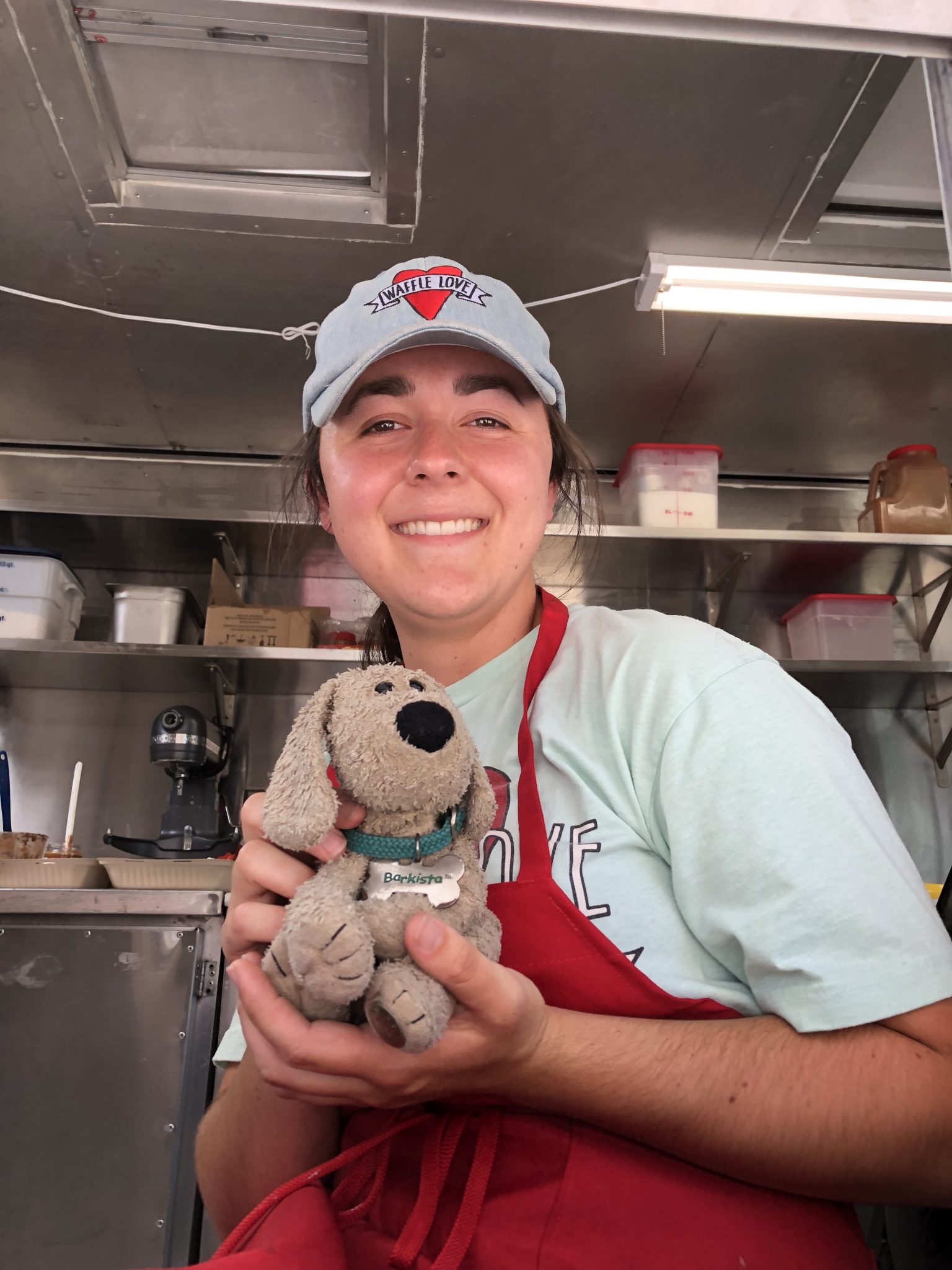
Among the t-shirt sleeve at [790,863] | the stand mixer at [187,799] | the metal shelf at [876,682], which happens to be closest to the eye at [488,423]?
the t-shirt sleeve at [790,863]

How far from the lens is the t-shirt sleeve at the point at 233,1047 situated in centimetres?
103

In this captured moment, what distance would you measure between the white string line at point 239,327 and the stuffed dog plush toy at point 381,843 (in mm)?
1967

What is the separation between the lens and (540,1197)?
72cm

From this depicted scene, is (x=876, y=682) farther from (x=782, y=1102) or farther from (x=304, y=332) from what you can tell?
(x=782, y=1102)

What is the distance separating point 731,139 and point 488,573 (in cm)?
163

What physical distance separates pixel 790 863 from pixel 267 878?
0.41 metres

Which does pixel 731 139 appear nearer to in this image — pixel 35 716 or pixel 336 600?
pixel 336 600

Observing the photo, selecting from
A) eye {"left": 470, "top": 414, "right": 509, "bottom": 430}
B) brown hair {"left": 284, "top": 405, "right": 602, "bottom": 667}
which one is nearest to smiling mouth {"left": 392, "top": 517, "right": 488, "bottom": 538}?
eye {"left": 470, "top": 414, "right": 509, "bottom": 430}

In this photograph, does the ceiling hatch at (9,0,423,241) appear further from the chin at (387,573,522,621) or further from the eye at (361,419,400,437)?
the chin at (387,573,522,621)

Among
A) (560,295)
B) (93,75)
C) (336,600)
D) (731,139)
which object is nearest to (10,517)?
(336,600)

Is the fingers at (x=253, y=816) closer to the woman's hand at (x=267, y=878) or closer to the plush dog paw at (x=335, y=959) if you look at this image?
the woman's hand at (x=267, y=878)

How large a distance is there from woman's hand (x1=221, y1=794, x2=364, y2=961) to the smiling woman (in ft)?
1.23

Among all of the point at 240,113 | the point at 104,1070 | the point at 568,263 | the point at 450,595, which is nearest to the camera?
the point at 450,595

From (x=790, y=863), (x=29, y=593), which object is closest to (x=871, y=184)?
(x=790, y=863)
